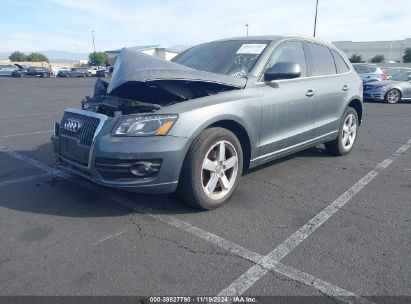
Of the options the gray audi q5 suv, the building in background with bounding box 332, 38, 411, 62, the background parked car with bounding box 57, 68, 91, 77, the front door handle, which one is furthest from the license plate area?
the building in background with bounding box 332, 38, 411, 62

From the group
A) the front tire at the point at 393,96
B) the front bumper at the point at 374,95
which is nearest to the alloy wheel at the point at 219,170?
the front bumper at the point at 374,95

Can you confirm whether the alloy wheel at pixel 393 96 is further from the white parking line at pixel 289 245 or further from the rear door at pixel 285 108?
the rear door at pixel 285 108

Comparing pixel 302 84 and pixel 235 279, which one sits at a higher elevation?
pixel 302 84

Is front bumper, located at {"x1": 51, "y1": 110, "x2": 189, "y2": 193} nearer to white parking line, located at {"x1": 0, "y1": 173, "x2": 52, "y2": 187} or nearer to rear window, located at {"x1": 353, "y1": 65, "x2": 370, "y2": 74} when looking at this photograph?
white parking line, located at {"x1": 0, "y1": 173, "x2": 52, "y2": 187}

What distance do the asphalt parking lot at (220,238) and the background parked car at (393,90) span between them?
10.8 meters

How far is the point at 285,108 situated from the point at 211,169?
1.33 m

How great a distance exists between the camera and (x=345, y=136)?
18.7ft

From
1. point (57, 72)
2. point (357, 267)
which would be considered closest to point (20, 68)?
point (57, 72)

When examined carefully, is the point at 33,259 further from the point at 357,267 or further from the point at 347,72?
the point at 347,72

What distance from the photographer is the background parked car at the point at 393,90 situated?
14023mm

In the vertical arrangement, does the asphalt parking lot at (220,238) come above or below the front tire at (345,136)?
below

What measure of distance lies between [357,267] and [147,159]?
75.1 inches

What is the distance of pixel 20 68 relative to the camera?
4238 centimetres

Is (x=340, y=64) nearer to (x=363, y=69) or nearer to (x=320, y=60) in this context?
(x=320, y=60)
